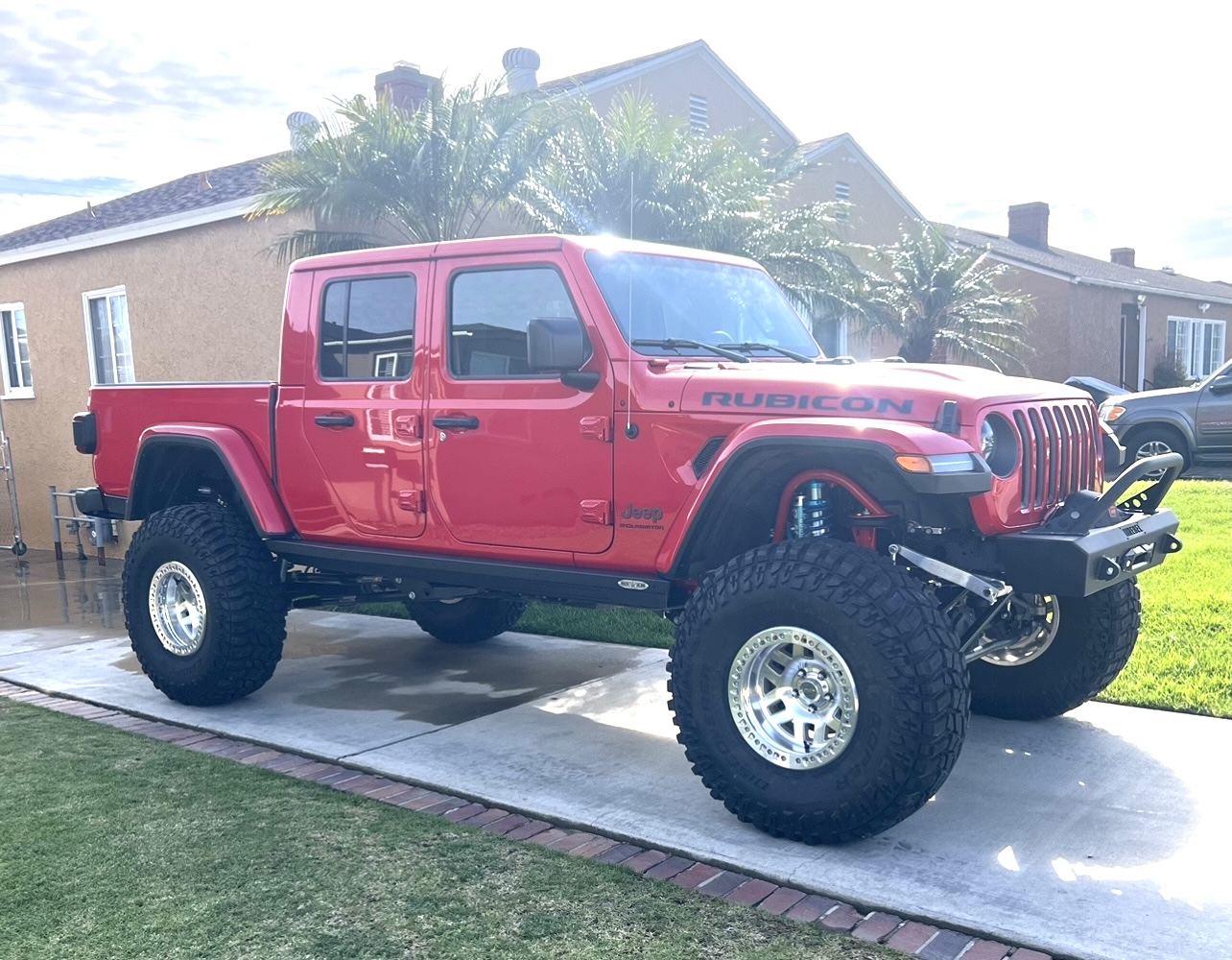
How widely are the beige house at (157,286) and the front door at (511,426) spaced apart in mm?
7300

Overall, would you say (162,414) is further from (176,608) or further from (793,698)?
(793,698)

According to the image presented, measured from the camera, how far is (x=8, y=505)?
1670cm

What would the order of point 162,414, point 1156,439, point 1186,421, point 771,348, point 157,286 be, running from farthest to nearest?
point 1156,439 → point 1186,421 → point 157,286 → point 162,414 → point 771,348

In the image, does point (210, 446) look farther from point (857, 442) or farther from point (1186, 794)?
point (1186, 794)

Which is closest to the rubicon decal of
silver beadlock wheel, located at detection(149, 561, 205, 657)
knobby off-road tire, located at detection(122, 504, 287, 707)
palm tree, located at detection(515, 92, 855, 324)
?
knobby off-road tire, located at detection(122, 504, 287, 707)

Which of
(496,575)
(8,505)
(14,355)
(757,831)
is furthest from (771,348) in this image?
(8,505)

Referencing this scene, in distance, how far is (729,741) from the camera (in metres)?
4.12

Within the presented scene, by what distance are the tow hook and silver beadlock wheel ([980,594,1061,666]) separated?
0.49 m

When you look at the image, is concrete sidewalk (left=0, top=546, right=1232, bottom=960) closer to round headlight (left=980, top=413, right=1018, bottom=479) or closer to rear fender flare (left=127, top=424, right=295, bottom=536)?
rear fender flare (left=127, top=424, right=295, bottom=536)

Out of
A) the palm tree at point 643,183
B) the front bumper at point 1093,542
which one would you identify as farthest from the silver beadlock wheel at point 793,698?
the palm tree at point 643,183

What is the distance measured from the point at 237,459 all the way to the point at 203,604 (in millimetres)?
781

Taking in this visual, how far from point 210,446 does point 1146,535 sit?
4.54 meters

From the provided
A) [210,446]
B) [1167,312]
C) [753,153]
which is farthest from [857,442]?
[1167,312]

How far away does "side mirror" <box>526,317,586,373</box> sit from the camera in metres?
4.45
